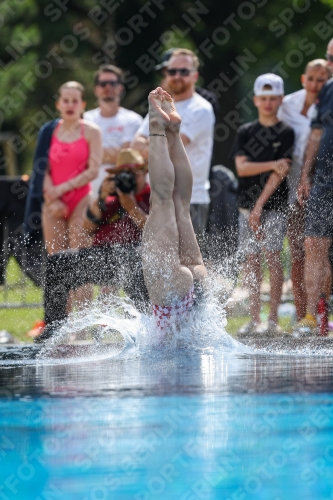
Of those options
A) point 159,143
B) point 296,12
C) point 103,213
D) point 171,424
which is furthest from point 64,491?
point 296,12

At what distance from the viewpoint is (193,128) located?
779cm

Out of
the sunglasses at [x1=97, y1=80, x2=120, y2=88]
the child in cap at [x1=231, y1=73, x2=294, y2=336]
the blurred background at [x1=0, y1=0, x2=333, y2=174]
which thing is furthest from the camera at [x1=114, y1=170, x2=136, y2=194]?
the blurred background at [x1=0, y1=0, x2=333, y2=174]

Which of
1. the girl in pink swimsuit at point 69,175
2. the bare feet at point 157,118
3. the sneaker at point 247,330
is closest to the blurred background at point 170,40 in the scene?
the girl in pink swimsuit at point 69,175

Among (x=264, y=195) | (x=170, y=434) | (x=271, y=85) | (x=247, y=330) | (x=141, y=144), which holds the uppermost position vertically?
(x=271, y=85)

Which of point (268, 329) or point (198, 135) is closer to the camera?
point (268, 329)

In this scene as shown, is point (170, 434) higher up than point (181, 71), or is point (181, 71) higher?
Result: point (181, 71)

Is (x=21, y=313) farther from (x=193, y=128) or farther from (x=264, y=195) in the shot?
(x=264, y=195)

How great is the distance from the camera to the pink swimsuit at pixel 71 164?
808 centimetres

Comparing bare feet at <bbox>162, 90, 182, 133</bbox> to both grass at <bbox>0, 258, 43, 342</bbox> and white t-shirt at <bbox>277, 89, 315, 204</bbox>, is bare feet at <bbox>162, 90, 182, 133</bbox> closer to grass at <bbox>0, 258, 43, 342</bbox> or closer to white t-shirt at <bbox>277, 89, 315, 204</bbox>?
white t-shirt at <bbox>277, 89, 315, 204</bbox>

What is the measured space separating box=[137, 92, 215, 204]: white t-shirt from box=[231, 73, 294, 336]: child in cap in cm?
28

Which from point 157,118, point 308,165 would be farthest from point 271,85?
point 157,118

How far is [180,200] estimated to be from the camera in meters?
5.63

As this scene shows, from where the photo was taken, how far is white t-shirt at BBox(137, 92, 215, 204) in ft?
25.6

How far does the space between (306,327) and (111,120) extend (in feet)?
9.11
